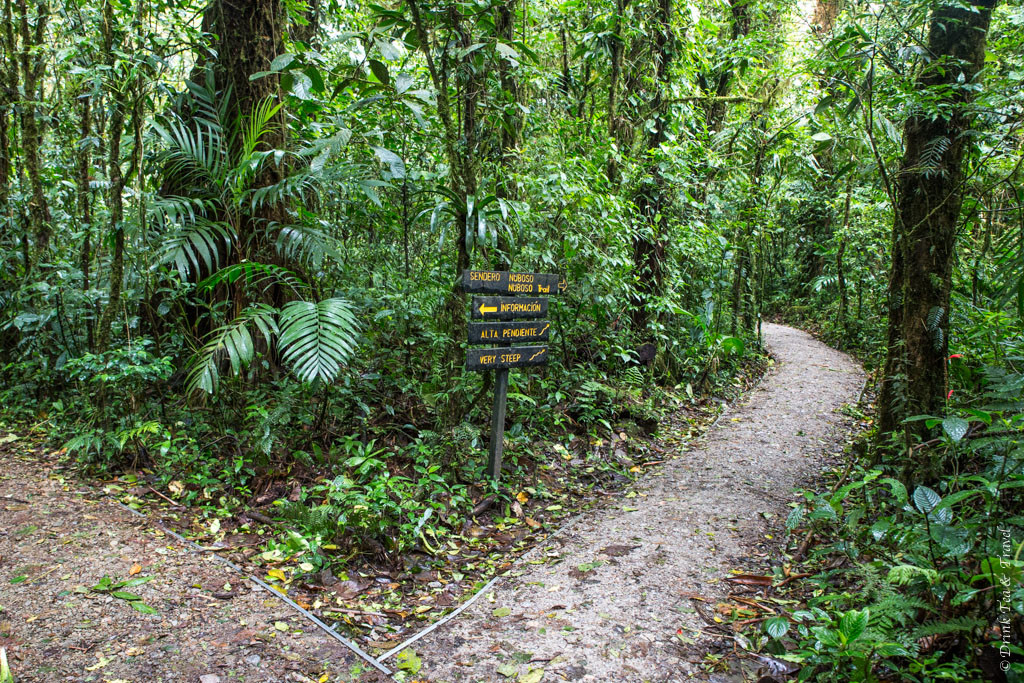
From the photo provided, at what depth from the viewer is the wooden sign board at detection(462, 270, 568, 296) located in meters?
4.04

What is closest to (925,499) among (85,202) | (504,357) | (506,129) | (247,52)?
(504,357)

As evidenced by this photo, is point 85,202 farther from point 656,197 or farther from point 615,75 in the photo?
point 656,197

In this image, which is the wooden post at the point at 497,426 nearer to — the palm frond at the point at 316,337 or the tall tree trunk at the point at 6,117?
the palm frond at the point at 316,337

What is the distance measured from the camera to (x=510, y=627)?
10.2 ft

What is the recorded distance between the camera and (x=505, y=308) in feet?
14.2

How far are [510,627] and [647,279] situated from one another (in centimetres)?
581

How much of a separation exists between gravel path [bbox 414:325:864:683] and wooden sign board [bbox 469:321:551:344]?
142cm

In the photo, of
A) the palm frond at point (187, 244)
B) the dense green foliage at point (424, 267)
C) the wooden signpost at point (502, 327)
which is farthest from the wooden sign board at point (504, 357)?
the palm frond at point (187, 244)

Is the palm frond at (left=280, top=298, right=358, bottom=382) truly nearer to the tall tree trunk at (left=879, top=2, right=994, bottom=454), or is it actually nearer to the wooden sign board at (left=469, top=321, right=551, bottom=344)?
the wooden sign board at (left=469, top=321, right=551, bottom=344)

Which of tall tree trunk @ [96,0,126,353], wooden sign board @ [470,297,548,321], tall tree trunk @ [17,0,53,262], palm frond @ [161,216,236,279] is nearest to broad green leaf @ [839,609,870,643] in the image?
wooden sign board @ [470,297,548,321]

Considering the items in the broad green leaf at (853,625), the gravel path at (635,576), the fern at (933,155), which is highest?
the fern at (933,155)

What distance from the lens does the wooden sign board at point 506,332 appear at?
13.5ft

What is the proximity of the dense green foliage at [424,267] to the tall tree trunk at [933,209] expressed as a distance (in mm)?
23

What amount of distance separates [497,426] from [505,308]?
0.89m
